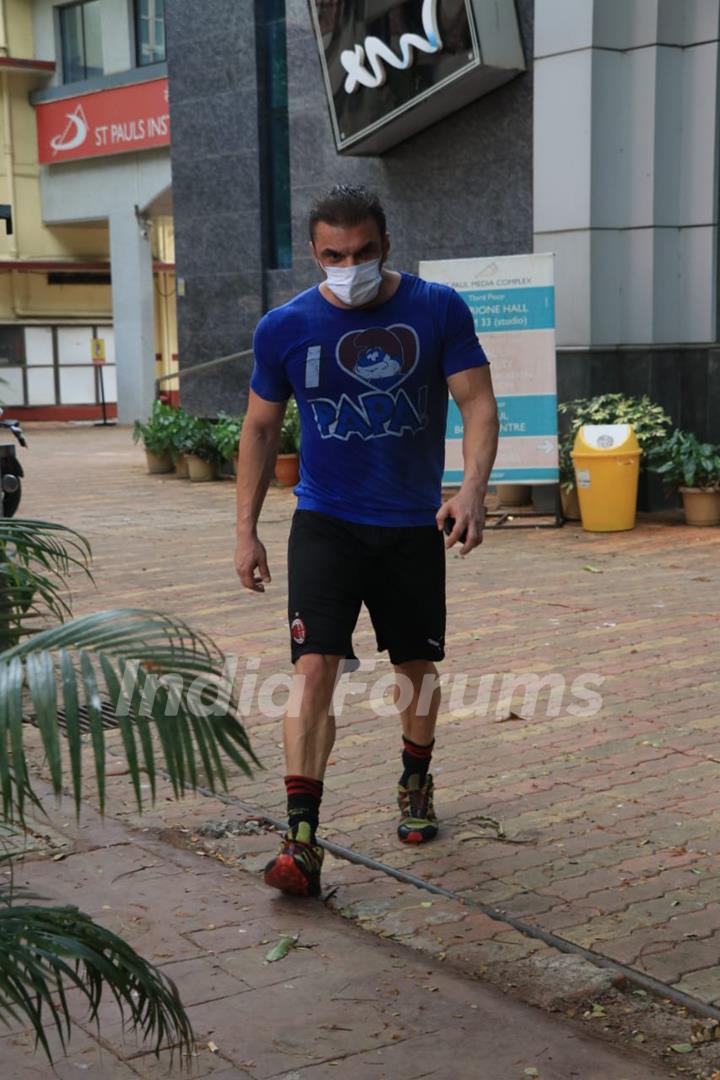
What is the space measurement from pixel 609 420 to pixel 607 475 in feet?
2.47

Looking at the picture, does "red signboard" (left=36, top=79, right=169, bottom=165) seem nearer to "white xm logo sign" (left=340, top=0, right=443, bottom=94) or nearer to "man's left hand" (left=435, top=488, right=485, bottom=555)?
"white xm logo sign" (left=340, top=0, right=443, bottom=94)

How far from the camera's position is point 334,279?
4098 millimetres

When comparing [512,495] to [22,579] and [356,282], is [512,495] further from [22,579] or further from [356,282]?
[22,579]

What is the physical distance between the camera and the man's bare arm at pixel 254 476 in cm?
430

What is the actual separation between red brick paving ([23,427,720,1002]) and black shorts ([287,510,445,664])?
0.69 metres

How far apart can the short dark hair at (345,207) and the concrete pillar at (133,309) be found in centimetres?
2455

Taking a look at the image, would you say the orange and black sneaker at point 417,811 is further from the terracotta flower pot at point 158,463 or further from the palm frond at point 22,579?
the terracotta flower pot at point 158,463

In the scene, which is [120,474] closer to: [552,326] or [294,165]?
[294,165]

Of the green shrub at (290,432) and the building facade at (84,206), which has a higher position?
the building facade at (84,206)

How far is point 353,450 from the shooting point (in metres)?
4.20

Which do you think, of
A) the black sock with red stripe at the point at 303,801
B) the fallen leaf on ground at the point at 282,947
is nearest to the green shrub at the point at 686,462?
the black sock with red stripe at the point at 303,801

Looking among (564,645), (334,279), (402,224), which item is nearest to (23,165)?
(402,224)

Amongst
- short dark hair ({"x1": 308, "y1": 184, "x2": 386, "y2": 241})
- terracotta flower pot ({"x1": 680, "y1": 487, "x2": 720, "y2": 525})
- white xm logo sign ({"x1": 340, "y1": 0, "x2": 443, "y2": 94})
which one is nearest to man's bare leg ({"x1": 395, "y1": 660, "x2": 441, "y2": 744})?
short dark hair ({"x1": 308, "y1": 184, "x2": 386, "y2": 241})

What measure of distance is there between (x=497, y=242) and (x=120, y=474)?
668 centimetres
